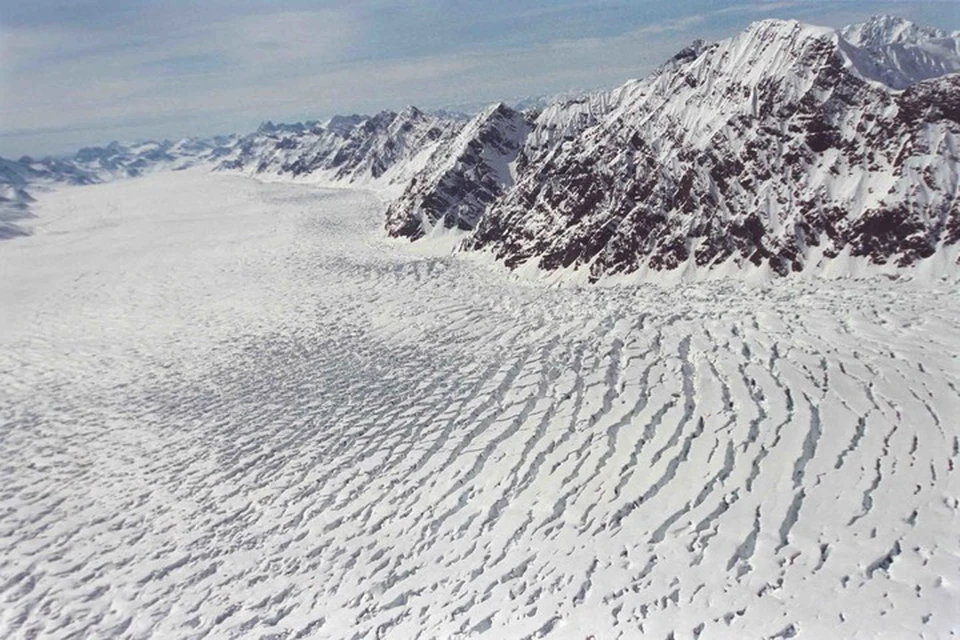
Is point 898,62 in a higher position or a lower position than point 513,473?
higher

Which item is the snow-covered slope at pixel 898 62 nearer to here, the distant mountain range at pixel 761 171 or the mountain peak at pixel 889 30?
the distant mountain range at pixel 761 171

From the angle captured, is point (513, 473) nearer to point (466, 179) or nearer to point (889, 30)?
point (466, 179)

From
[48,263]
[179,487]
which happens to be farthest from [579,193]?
[48,263]

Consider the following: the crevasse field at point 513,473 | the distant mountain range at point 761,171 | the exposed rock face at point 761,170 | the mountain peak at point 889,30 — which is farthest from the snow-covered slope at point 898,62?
the mountain peak at point 889,30

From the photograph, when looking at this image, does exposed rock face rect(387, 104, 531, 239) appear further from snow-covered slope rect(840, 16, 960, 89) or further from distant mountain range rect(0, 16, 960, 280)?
snow-covered slope rect(840, 16, 960, 89)

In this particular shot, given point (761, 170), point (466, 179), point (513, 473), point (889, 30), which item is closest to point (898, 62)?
point (761, 170)

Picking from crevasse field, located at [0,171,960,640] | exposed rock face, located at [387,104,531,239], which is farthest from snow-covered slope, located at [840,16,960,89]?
exposed rock face, located at [387,104,531,239]
